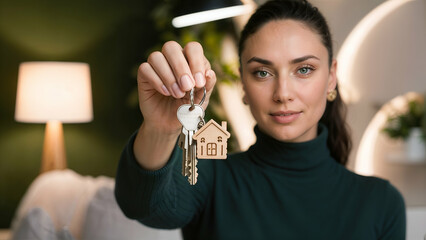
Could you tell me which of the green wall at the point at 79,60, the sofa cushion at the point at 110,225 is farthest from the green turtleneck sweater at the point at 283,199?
the green wall at the point at 79,60

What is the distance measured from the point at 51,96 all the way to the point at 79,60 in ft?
1.32

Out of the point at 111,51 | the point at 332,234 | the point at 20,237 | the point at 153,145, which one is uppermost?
the point at 111,51

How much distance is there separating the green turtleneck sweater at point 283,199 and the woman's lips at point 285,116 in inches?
6.0

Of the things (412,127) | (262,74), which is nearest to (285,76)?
(262,74)

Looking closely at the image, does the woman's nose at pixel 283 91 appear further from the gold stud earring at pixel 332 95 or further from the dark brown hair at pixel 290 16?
the gold stud earring at pixel 332 95

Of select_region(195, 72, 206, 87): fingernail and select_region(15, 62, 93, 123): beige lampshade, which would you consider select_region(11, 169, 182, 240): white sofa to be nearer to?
select_region(15, 62, 93, 123): beige lampshade

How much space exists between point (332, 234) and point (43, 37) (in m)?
2.32

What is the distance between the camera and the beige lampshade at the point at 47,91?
8.55 ft

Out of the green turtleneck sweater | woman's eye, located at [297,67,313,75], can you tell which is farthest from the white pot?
woman's eye, located at [297,67,313,75]

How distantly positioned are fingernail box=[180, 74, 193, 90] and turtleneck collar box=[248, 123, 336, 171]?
47 centimetres

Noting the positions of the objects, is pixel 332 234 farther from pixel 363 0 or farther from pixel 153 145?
pixel 363 0

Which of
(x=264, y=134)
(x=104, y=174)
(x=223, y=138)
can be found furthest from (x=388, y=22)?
(x=104, y=174)

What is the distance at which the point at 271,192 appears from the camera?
1118 millimetres

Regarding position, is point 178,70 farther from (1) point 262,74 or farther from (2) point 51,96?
(2) point 51,96
